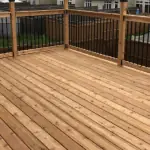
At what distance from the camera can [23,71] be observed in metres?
5.75

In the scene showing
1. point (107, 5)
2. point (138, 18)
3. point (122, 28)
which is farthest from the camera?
point (107, 5)

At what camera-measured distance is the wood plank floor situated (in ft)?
10.7

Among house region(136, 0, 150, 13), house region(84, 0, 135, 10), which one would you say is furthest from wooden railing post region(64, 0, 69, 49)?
house region(84, 0, 135, 10)

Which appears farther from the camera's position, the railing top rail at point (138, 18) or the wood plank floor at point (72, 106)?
the railing top rail at point (138, 18)

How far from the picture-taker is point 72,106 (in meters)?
4.14

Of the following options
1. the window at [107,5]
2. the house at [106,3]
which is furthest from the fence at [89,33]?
the window at [107,5]

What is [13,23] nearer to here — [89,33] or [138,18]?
[138,18]

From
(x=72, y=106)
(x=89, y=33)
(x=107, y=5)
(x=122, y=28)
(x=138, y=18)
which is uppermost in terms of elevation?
(x=107, y=5)

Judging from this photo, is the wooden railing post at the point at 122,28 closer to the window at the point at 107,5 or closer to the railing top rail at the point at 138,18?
the railing top rail at the point at 138,18

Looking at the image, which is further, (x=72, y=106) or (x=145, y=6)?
(x=145, y=6)

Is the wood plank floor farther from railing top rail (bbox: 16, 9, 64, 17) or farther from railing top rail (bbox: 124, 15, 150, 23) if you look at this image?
railing top rail (bbox: 16, 9, 64, 17)

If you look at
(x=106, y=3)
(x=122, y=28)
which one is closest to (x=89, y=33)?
(x=122, y=28)

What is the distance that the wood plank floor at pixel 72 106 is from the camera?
3.25 meters

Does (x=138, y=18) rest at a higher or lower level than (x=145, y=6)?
→ lower
